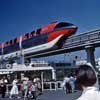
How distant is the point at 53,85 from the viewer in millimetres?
45062

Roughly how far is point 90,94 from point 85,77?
0.49ft

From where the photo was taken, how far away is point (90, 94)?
128 inches

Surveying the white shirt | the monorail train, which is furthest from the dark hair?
the monorail train

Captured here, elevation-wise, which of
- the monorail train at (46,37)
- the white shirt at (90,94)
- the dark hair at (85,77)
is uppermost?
the monorail train at (46,37)

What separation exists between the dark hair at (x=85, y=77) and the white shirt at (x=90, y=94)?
0.05 meters

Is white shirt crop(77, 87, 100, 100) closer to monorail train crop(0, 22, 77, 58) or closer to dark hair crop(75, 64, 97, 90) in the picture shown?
dark hair crop(75, 64, 97, 90)

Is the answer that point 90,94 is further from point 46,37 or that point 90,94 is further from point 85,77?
point 46,37

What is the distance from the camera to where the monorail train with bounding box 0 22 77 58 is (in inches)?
2256

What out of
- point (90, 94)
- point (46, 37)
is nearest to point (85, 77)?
point (90, 94)

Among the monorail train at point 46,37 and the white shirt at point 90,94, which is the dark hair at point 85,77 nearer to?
the white shirt at point 90,94

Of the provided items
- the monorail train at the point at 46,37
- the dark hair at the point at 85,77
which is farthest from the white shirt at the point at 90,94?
the monorail train at the point at 46,37

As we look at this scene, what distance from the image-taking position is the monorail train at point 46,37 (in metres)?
57.3

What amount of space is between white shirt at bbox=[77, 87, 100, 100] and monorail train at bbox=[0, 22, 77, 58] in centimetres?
5349

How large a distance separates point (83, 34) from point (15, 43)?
15562 mm
